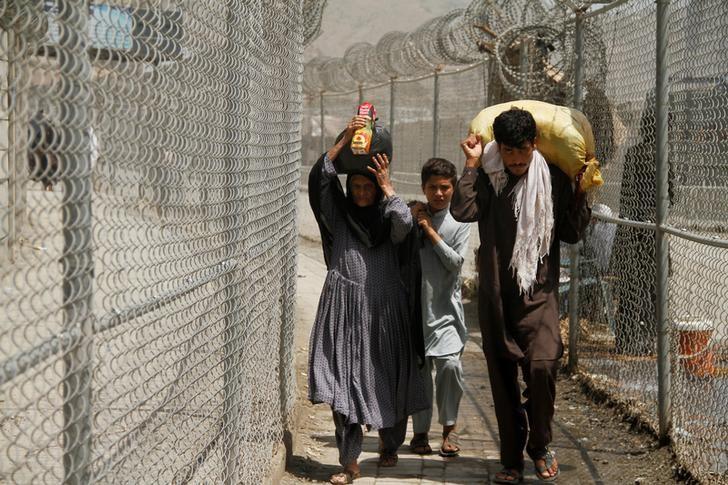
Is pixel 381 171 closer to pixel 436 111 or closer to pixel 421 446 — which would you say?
pixel 421 446

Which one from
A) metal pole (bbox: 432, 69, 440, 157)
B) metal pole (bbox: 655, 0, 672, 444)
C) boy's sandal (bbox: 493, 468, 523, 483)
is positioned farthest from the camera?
metal pole (bbox: 432, 69, 440, 157)

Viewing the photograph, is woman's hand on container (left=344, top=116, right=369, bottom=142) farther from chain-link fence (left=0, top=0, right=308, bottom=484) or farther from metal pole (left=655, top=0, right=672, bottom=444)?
metal pole (left=655, top=0, right=672, bottom=444)

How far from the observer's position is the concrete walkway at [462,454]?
5.95 m

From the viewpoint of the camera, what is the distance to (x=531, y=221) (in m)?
5.54

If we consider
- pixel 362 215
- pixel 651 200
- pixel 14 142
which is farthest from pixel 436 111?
pixel 14 142

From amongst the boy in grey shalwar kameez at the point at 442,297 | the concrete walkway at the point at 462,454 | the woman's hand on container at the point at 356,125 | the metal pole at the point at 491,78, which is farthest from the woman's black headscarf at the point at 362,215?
the metal pole at the point at 491,78

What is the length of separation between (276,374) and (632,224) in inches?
92.6

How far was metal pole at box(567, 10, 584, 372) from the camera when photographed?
8094 mm

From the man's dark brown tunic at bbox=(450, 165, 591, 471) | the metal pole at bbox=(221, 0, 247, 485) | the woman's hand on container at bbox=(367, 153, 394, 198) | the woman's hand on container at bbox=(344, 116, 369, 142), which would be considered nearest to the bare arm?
the man's dark brown tunic at bbox=(450, 165, 591, 471)

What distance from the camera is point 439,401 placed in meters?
6.30

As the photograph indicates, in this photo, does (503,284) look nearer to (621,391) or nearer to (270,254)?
(270,254)

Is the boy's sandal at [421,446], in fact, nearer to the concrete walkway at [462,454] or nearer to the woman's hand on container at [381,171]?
the concrete walkway at [462,454]

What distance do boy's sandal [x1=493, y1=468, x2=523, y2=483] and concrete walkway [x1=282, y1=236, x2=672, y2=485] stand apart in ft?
0.52

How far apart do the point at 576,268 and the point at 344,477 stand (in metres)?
3.24
